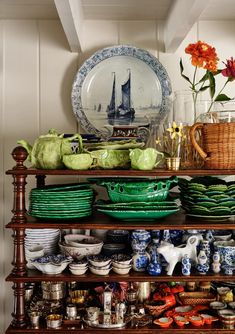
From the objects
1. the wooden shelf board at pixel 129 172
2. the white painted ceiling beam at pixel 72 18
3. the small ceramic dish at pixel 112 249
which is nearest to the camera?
the white painted ceiling beam at pixel 72 18

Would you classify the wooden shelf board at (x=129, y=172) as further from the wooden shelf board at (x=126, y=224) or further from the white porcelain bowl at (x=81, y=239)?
the white porcelain bowl at (x=81, y=239)

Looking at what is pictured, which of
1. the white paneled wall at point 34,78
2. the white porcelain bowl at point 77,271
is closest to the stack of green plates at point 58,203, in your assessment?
the white porcelain bowl at point 77,271

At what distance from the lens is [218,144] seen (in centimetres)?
168

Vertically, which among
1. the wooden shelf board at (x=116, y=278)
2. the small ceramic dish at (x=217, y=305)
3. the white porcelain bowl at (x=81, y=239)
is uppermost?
the white porcelain bowl at (x=81, y=239)

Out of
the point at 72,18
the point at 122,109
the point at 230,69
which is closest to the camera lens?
the point at 72,18

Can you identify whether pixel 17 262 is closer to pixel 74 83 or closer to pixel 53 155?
pixel 53 155

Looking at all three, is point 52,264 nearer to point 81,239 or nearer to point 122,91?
point 81,239

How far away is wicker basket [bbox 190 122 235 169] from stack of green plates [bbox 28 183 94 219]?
495 millimetres

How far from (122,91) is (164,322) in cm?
104

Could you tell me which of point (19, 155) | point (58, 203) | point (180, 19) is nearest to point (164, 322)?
point (58, 203)

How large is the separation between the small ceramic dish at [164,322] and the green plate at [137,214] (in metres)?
0.40

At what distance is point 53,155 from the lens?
1688mm

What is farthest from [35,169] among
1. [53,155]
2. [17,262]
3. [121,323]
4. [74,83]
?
[121,323]

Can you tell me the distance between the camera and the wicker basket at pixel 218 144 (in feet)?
5.49
